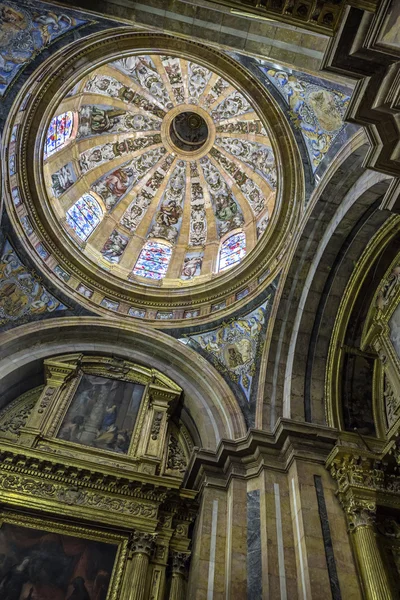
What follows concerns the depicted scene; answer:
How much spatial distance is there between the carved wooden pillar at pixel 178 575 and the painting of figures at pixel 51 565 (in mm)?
1269

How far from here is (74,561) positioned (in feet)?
29.6

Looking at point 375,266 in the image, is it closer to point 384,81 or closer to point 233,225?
point 384,81

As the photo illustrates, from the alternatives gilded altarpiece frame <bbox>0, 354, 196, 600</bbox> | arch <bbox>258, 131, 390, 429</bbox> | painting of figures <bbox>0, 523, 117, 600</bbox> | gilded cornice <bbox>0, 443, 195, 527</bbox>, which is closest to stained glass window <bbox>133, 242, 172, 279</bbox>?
gilded altarpiece frame <bbox>0, 354, 196, 600</bbox>

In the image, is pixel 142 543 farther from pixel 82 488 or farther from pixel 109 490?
pixel 82 488

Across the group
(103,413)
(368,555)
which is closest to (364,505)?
(368,555)

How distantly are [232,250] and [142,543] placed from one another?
32.8ft

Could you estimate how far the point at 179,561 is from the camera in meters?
9.51

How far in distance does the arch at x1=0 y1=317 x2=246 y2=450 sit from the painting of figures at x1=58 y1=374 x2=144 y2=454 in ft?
3.34

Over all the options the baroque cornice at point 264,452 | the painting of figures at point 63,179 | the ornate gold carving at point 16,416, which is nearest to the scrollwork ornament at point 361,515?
the baroque cornice at point 264,452

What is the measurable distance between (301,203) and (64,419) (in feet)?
27.2

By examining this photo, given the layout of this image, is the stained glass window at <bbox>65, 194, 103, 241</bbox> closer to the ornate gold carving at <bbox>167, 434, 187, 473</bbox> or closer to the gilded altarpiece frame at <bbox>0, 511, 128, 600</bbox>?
the ornate gold carving at <bbox>167, 434, 187, 473</bbox>

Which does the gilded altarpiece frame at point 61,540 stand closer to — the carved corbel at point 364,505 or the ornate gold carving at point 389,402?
the carved corbel at point 364,505

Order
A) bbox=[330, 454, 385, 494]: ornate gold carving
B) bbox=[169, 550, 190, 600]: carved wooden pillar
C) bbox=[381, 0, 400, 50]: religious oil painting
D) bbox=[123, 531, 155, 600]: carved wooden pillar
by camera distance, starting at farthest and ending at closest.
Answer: bbox=[169, 550, 190, 600]: carved wooden pillar
bbox=[123, 531, 155, 600]: carved wooden pillar
bbox=[330, 454, 385, 494]: ornate gold carving
bbox=[381, 0, 400, 50]: religious oil painting

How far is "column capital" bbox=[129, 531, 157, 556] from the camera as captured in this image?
924 centimetres
